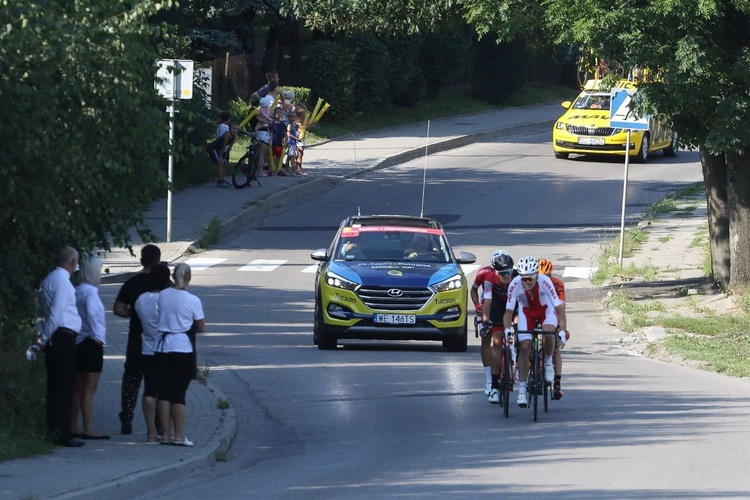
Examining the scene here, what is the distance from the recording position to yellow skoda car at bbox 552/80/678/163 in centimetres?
3853

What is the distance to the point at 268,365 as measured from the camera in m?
16.5

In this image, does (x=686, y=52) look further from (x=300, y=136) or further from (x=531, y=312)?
(x=300, y=136)

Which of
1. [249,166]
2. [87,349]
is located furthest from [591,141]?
[87,349]

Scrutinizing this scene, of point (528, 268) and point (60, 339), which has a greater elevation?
point (528, 268)

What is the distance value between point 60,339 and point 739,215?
12627 millimetres

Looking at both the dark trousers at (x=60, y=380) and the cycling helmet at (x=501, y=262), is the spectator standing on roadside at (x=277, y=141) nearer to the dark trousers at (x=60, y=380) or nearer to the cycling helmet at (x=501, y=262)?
the cycling helmet at (x=501, y=262)

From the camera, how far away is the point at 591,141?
38.7m

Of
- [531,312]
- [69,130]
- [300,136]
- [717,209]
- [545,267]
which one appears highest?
[69,130]

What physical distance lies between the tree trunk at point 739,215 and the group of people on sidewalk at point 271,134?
1410cm

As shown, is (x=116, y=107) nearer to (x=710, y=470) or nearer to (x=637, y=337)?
(x=710, y=470)

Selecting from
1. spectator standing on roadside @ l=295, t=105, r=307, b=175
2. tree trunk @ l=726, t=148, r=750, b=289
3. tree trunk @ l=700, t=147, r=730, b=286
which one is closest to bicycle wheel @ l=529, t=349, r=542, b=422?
tree trunk @ l=726, t=148, r=750, b=289

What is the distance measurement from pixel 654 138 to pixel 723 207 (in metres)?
17.6

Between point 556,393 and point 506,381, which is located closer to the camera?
point 506,381

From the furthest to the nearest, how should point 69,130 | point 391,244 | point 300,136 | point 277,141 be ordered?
1. point 300,136
2. point 277,141
3. point 391,244
4. point 69,130
